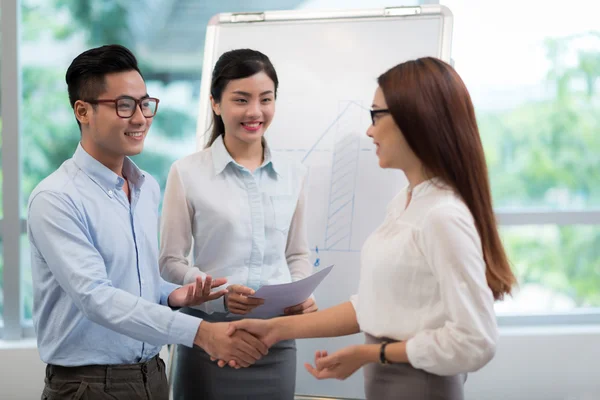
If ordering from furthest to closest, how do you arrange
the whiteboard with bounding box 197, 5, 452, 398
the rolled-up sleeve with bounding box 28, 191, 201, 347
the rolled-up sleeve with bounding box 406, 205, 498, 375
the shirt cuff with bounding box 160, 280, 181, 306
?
the whiteboard with bounding box 197, 5, 452, 398
the shirt cuff with bounding box 160, 280, 181, 306
the rolled-up sleeve with bounding box 28, 191, 201, 347
the rolled-up sleeve with bounding box 406, 205, 498, 375

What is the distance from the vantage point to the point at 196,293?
6.33 ft

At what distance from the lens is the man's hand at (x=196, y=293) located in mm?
1905

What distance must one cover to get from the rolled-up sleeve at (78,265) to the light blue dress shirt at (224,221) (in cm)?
42

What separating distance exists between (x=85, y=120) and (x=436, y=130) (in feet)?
3.17

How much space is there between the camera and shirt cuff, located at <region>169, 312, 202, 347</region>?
5.74 ft

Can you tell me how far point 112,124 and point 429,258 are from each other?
95cm

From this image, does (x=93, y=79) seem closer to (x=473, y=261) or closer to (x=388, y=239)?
(x=388, y=239)

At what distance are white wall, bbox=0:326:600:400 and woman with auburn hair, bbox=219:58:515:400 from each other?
230 cm

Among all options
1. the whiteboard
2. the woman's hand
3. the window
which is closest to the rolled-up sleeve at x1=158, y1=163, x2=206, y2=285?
the whiteboard

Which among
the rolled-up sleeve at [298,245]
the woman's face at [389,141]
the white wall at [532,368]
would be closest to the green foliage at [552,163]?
the white wall at [532,368]

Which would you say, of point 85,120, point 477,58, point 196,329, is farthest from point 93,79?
point 477,58

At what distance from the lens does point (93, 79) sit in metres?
1.77

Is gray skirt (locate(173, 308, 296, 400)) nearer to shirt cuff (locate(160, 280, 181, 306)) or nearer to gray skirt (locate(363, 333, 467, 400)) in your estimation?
shirt cuff (locate(160, 280, 181, 306))

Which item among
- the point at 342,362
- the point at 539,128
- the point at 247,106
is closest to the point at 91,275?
the point at 342,362
